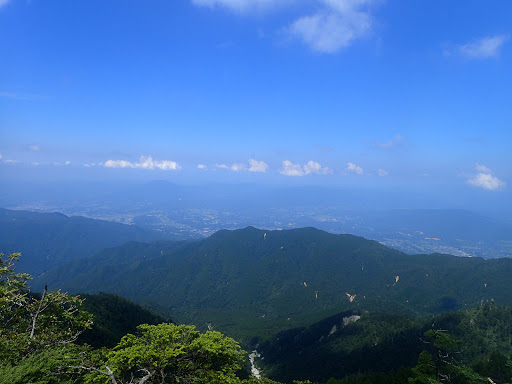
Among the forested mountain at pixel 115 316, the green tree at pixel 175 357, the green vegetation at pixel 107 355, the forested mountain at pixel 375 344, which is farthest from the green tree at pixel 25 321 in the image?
the forested mountain at pixel 375 344

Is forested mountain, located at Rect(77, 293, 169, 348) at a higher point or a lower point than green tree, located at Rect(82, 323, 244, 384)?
lower

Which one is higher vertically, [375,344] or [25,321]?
[25,321]

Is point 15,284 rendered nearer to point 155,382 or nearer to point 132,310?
point 155,382

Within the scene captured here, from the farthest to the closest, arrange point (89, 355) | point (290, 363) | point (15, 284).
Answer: point (290, 363) → point (15, 284) → point (89, 355)

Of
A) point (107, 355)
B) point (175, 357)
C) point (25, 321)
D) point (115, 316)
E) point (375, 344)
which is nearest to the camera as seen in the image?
point (107, 355)

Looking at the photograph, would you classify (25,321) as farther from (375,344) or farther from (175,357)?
(375,344)

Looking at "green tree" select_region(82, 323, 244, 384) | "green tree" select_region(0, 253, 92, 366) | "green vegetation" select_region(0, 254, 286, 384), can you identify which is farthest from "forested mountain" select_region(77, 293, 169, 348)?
"green tree" select_region(82, 323, 244, 384)

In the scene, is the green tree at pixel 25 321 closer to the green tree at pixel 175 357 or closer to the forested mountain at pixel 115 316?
the green tree at pixel 175 357

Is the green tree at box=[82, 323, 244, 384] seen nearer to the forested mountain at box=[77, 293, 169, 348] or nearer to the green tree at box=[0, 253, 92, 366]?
the green tree at box=[0, 253, 92, 366]

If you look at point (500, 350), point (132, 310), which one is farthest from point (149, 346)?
point (500, 350)

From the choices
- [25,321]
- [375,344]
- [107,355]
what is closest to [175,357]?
[107,355]

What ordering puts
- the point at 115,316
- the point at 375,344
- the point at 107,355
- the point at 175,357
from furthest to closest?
the point at 375,344 → the point at 115,316 → the point at 175,357 → the point at 107,355
